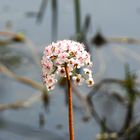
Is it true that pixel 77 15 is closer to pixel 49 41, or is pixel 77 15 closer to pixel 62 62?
pixel 49 41

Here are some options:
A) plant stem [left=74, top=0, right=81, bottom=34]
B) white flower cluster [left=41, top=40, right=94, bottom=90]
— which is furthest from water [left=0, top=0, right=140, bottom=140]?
white flower cluster [left=41, top=40, right=94, bottom=90]

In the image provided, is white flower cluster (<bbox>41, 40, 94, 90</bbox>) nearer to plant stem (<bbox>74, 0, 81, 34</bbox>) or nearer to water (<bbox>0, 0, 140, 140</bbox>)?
water (<bbox>0, 0, 140, 140</bbox>)

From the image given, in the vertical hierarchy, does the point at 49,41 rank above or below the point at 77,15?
below

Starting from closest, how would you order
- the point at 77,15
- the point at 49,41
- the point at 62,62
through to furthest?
1. the point at 62,62
2. the point at 77,15
3. the point at 49,41

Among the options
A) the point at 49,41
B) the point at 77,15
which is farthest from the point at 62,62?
the point at 49,41

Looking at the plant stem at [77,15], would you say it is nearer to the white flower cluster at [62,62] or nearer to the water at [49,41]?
the water at [49,41]

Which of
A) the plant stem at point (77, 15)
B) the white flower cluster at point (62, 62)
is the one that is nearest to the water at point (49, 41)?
the plant stem at point (77, 15)

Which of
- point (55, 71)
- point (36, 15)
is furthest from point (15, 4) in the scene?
point (55, 71)
